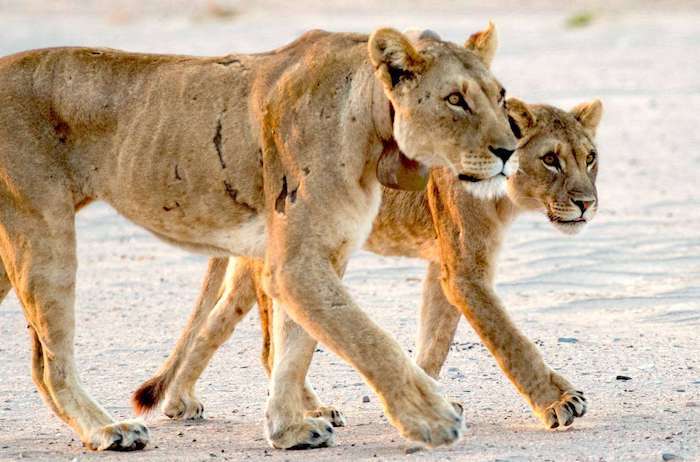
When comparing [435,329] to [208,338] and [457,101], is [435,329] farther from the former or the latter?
[457,101]

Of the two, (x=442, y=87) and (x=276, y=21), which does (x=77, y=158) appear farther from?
(x=276, y=21)

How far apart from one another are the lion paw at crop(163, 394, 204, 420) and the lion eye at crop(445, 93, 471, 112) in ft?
6.55

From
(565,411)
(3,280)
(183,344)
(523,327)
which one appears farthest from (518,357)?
(3,280)

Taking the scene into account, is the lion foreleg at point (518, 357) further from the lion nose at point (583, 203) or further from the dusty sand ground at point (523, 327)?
the lion nose at point (583, 203)

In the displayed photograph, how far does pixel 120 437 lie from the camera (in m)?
6.57

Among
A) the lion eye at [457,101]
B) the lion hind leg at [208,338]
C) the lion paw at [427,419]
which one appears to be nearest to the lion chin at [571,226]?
the lion hind leg at [208,338]

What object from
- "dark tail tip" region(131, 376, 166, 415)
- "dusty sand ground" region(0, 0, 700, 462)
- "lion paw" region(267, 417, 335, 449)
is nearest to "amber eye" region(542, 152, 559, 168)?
"dusty sand ground" region(0, 0, 700, 462)

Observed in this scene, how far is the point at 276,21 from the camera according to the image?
35719mm

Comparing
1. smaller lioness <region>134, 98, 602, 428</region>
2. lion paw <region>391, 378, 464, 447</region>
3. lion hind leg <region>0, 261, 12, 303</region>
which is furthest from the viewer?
smaller lioness <region>134, 98, 602, 428</region>

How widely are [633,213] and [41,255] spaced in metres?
6.55

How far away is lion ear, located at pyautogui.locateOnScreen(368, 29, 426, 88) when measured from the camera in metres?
6.08

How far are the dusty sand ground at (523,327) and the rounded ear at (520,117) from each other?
1.13 m

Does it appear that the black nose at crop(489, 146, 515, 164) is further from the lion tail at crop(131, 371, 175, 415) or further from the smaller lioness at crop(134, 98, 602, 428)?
the lion tail at crop(131, 371, 175, 415)

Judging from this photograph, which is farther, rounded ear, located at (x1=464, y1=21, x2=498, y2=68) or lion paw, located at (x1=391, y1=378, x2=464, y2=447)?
rounded ear, located at (x1=464, y1=21, x2=498, y2=68)
